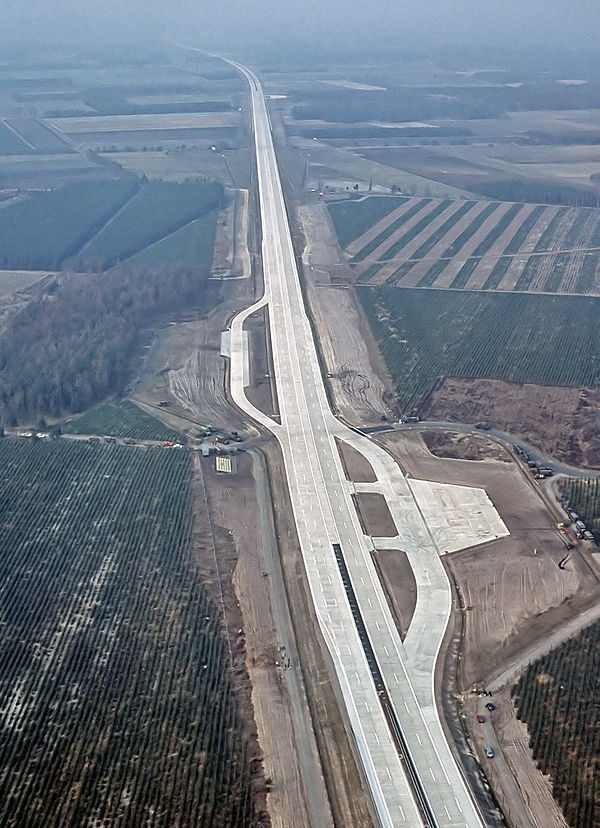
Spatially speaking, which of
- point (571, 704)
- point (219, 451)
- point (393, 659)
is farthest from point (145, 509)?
point (571, 704)

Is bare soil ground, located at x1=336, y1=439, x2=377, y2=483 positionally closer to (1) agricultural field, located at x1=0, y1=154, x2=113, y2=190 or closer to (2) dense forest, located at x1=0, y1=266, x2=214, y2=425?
(2) dense forest, located at x1=0, y1=266, x2=214, y2=425

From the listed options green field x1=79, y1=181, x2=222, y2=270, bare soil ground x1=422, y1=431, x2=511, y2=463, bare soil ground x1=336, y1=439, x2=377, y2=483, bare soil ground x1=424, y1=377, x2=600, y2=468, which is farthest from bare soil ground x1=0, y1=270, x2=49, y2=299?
bare soil ground x1=422, y1=431, x2=511, y2=463

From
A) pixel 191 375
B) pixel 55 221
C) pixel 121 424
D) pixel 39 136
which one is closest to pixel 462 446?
pixel 191 375

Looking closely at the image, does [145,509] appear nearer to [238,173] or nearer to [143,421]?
[143,421]

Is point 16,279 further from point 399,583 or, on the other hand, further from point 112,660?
point 399,583


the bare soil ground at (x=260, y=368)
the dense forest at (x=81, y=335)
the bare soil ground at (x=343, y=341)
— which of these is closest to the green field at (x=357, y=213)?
the bare soil ground at (x=343, y=341)

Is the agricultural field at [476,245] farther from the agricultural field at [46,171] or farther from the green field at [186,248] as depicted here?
the agricultural field at [46,171]
